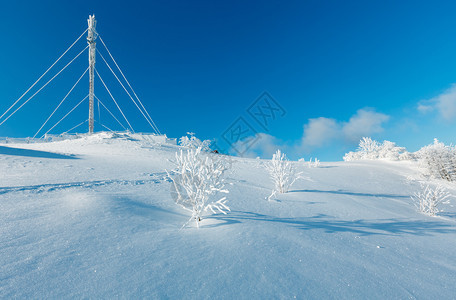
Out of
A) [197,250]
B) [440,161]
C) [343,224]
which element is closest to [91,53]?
[197,250]

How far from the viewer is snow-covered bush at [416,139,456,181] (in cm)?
1260

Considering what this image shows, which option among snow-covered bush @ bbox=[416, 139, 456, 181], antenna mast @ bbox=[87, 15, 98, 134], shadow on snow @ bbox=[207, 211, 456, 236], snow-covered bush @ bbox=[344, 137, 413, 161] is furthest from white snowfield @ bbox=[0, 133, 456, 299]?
snow-covered bush @ bbox=[344, 137, 413, 161]

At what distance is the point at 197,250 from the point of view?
7.95 feet

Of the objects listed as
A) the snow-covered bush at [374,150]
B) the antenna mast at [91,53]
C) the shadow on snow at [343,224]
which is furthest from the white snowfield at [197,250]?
the snow-covered bush at [374,150]

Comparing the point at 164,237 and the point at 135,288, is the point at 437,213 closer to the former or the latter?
the point at 164,237

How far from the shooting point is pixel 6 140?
1689 cm

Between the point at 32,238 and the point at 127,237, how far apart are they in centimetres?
94

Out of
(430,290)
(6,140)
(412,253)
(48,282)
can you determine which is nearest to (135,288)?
(48,282)

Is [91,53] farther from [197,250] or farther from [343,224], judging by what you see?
[343,224]

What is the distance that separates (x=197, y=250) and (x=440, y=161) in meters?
16.5

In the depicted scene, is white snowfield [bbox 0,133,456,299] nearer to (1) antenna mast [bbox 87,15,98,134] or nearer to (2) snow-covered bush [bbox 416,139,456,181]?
(2) snow-covered bush [bbox 416,139,456,181]

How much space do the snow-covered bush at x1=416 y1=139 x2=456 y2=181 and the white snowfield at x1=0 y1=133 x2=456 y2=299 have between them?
1105cm

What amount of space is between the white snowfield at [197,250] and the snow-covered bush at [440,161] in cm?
1105

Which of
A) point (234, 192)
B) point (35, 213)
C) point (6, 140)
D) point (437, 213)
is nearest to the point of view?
point (35, 213)
